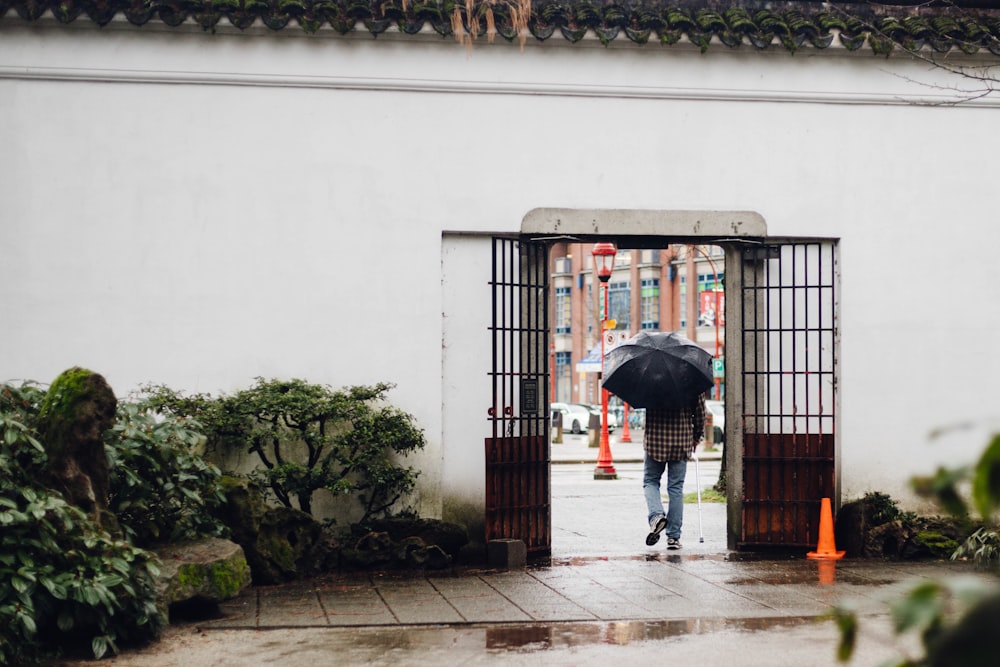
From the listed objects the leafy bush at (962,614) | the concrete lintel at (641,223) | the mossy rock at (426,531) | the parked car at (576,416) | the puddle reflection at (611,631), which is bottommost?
the parked car at (576,416)

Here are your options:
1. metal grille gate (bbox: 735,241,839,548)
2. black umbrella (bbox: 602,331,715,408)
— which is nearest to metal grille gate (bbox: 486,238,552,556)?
black umbrella (bbox: 602,331,715,408)

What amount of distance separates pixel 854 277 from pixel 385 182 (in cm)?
457

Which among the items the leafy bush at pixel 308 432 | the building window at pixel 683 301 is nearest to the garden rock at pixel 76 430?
the leafy bush at pixel 308 432

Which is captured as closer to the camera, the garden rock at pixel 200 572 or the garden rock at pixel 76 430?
the garden rock at pixel 76 430

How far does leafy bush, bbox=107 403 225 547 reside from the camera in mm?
8289

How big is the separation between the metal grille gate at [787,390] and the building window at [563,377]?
5320cm

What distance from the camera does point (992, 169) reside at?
11750 mm

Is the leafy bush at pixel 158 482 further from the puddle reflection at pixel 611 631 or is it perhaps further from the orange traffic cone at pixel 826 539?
the orange traffic cone at pixel 826 539

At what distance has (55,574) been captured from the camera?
6.94m

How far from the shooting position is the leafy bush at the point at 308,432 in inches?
393

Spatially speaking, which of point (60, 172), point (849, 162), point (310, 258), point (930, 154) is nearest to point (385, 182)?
point (310, 258)

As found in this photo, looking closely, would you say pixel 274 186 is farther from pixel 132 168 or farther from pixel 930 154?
pixel 930 154

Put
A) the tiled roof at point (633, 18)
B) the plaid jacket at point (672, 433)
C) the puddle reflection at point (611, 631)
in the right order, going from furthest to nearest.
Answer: the plaid jacket at point (672, 433) < the tiled roof at point (633, 18) < the puddle reflection at point (611, 631)

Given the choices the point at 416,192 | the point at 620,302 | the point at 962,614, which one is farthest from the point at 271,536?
the point at 620,302
